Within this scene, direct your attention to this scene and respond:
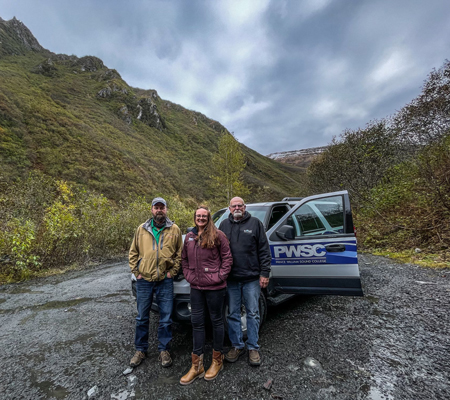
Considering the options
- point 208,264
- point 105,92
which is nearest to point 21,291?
point 208,264

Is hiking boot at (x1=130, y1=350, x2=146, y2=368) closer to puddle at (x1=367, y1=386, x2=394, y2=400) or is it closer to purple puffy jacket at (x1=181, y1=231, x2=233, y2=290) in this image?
purple puffy jacket at (x1=181, y1=231, x2=233, y2=290)

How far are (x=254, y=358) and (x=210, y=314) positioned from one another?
2.18 ft

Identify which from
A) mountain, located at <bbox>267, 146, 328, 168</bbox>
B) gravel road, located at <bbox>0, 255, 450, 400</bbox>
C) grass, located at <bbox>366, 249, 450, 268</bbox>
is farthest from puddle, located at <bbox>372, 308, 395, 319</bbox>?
mountain, located at <bbox>267, 146, 328, 168</bbox>

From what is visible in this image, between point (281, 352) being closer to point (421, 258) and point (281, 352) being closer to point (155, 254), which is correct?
point (155, 254)

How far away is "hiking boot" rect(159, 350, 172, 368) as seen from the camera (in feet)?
8.02

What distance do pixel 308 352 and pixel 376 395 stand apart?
720 mm

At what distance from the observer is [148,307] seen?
263 centimetres

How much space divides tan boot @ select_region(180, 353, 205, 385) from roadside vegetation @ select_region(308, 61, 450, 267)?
5.91 m

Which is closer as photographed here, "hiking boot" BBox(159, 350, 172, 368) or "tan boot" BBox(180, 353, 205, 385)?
"tan boot" BBox(180, 353, 205, 385)

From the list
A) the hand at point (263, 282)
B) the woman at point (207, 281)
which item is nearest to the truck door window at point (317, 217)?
the hand at point (263, 282)

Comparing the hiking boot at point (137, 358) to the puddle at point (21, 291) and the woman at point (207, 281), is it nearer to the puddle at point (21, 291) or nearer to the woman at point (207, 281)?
the woman at point (207, 281)

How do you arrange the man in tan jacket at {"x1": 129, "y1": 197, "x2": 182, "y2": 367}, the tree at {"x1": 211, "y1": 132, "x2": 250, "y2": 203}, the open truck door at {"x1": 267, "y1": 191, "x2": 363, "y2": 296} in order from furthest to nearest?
the tree at {"x1": 211, "y1": 132, "x2": 250, "y2": 203} → the open truck door at {"x1": 267, "y1": 191, "x2": 363, "y2": 296} → the man in tan jacket at {"x1": 129, "y1": 197, "x2": 182, "y2": 367}

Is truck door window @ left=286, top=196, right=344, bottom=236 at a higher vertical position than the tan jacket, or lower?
higher

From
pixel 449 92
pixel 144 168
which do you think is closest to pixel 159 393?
pixel 449 92
